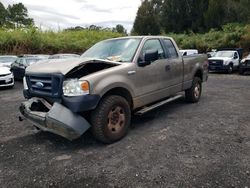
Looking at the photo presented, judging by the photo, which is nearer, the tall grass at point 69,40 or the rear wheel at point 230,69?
the rear wheel at point 230,69

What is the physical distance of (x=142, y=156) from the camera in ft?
13.2

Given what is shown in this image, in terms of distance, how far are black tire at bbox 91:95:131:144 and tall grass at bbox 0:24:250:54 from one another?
66.5ft

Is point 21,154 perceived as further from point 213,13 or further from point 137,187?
point 213,13

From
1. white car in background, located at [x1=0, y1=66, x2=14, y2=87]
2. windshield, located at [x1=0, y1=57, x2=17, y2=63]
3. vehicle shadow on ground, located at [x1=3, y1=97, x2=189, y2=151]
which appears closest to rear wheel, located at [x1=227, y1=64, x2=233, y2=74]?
vehicle shadow on ground, located at [x1=3, y1=97, x2=189, y2=151]

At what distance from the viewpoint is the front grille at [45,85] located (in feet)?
13.8

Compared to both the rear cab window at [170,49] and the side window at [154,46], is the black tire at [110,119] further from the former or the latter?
the rear cab window at [170,49]

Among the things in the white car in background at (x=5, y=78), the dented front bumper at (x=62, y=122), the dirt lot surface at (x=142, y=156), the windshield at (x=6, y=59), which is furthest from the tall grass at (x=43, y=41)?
the dented front bumper at (x=62, y=122)

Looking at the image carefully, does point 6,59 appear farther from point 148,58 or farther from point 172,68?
point 148,58

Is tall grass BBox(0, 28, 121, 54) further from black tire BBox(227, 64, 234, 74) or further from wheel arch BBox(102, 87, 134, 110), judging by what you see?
wheel arch BBox(102, 87, 134, 110)

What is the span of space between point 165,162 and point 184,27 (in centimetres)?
4695

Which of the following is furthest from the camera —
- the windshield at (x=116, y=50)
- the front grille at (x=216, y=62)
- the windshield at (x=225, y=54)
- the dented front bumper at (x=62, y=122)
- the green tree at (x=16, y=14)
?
the green tree at (x=16, y=14)

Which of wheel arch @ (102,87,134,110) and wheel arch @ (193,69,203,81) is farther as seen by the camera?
wheel arch @ (193,69,203,81)

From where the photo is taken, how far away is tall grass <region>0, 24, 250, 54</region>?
74.3 ft

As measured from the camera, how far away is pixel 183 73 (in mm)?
6629
